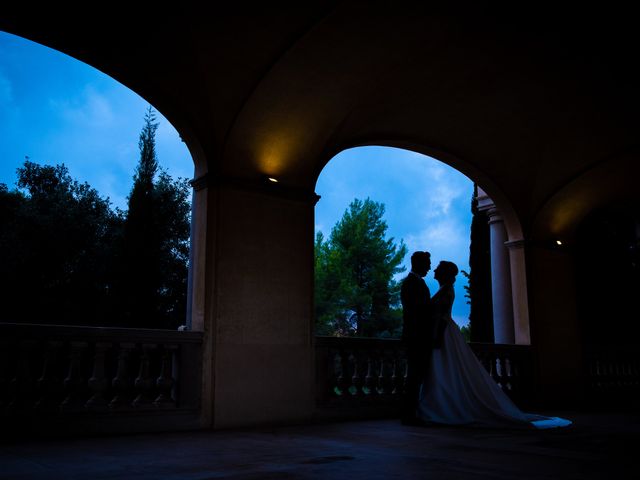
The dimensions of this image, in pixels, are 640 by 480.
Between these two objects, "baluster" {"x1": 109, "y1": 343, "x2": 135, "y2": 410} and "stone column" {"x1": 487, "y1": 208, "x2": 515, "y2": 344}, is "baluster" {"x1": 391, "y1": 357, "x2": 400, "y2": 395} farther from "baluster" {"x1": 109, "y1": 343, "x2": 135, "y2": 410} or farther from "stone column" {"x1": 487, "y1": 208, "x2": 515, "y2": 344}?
"baluster" {"x1": 109, "y1": 343, "x2": 135, "y2": 410}

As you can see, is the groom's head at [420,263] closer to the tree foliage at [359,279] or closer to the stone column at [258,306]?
the stone column at [258,306]

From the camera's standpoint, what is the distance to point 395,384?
8852 millimetres

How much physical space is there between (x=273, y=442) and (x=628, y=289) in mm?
12463

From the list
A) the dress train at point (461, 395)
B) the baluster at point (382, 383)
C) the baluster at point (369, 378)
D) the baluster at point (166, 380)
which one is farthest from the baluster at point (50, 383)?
the baluster at point (382, 383)

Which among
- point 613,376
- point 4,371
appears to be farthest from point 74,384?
point 613,376

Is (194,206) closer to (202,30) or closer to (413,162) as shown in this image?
(202,30)

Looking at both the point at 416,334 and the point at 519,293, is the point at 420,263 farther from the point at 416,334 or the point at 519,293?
the point at 519,293

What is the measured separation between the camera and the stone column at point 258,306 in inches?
284

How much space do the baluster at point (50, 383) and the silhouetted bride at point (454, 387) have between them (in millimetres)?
4034

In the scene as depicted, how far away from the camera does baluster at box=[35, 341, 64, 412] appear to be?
19.2 ft

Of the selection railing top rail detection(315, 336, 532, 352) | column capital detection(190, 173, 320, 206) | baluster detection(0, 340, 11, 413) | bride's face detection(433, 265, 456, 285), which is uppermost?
column capital detection(190, 173, 320, 206)

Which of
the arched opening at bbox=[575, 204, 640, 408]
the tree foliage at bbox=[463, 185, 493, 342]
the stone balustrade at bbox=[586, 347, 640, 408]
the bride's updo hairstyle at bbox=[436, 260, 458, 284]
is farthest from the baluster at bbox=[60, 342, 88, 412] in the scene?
the tree foliage at bbox=[463, 185, 493, 342]

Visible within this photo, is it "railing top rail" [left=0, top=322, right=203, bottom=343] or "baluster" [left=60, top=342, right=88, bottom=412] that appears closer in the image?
"railing top rail" [left=0, top=322, right=203, bottom=343]

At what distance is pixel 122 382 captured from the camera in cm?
640
